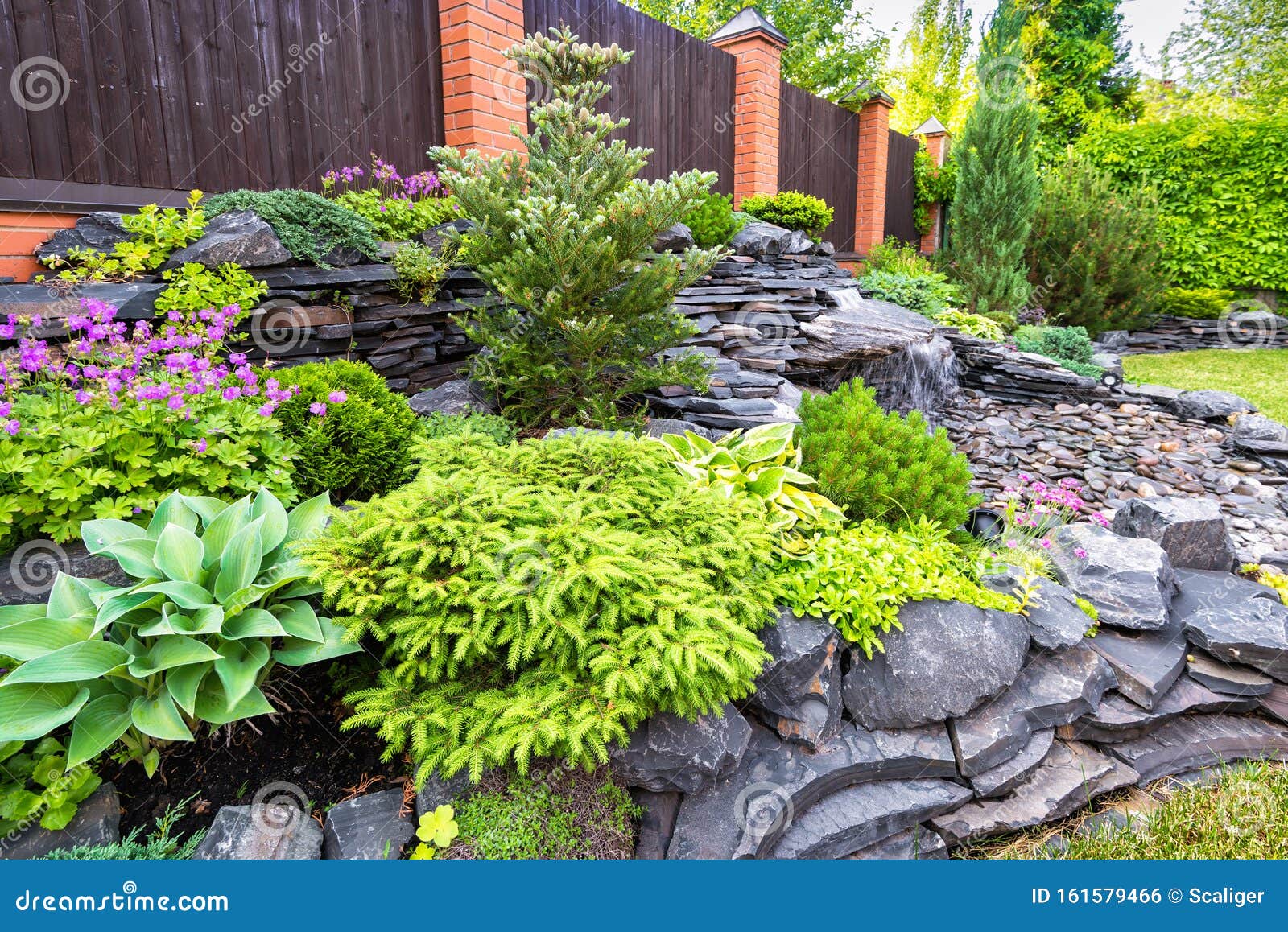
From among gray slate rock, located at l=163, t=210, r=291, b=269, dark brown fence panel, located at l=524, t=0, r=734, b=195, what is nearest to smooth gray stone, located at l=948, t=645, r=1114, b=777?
gray slate rock, located at l=163, t=210, r=291, b=269

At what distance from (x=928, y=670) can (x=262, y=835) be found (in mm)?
2099

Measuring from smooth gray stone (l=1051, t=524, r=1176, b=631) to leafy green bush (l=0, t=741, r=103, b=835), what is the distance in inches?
141

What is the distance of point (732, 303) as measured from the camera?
6172 millimetres

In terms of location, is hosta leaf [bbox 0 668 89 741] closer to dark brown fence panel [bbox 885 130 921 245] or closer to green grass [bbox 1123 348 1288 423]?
green grass [bbox 1123 348 1288 423]

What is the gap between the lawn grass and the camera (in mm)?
2195

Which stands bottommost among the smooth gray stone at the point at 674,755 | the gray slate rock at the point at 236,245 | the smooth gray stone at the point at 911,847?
the smooth gray stone at the point at 911,847

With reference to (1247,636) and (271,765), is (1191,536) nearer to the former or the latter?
(1247,636)

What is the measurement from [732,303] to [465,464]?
4.09 m

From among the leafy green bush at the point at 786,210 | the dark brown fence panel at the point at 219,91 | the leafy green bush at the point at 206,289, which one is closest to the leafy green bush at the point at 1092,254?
the leafy green bush at the point at 786,210

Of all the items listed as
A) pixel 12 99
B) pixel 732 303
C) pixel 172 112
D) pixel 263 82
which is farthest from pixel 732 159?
pixel 12 99

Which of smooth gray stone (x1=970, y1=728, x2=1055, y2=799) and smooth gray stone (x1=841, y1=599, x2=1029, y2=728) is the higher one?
smooth gray stone (x1=841, y1=599, x2=1029, y2=728)

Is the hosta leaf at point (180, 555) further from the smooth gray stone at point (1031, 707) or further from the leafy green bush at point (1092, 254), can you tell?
the leafy green bush at point (1092, 254)

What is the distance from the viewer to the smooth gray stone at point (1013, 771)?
2447 millimetres

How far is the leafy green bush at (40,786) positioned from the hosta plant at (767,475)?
2119mm
